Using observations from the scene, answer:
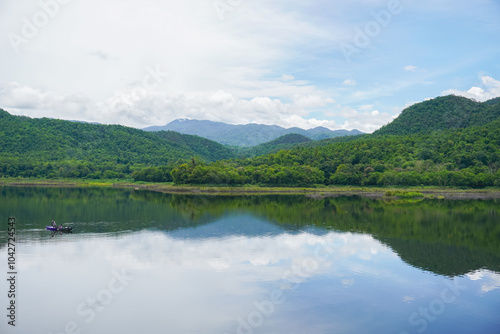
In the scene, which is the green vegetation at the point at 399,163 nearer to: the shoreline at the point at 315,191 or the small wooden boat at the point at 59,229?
the shoreline at the point at 315,191

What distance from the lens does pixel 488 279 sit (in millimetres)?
20750

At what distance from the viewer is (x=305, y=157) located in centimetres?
11031

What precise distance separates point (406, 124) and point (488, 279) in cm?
13826

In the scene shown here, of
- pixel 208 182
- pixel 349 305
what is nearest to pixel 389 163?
pixel 208 182

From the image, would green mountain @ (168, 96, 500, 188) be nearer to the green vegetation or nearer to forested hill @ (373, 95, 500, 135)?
the green vegetation

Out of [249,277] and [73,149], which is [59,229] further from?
[73,149]

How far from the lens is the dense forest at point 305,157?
83.0m

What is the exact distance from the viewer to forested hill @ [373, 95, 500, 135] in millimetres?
132750

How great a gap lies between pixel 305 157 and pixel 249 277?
300 feet

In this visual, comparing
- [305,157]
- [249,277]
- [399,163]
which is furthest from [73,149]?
[249,277]

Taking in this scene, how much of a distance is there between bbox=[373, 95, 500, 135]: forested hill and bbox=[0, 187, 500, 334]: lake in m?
111

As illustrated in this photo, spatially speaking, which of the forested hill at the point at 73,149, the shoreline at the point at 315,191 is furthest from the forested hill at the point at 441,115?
the forested hill at the point at 73,149

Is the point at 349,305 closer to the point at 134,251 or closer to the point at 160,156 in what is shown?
the point at 134,251

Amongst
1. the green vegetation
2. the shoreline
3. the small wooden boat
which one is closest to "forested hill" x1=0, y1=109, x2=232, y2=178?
the shoreline
